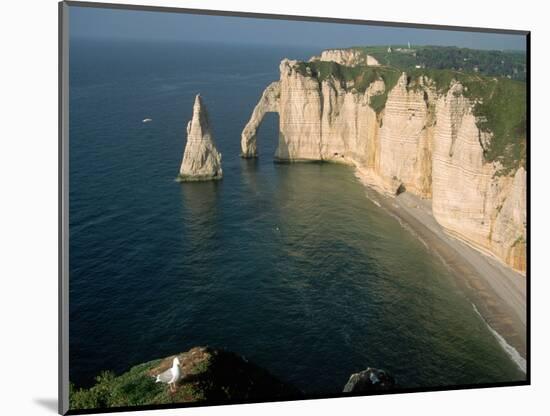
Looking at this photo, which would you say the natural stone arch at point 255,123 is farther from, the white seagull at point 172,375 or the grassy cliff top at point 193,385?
the white seagull at point 172,375

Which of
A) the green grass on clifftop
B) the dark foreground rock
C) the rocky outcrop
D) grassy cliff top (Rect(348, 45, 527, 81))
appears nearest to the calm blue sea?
the dark foreground rock

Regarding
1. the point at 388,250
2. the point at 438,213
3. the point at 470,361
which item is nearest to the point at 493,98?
the point at 438,213

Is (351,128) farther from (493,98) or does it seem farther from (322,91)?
(493,98)

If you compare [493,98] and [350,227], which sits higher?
[493,98]

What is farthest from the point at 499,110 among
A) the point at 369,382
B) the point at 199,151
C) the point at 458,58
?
the point at 199,151

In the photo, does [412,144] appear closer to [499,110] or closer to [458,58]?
[499,110]

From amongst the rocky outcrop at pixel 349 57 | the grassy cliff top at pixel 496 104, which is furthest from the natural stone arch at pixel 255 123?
the grassy cliff top at pixel 496 104
